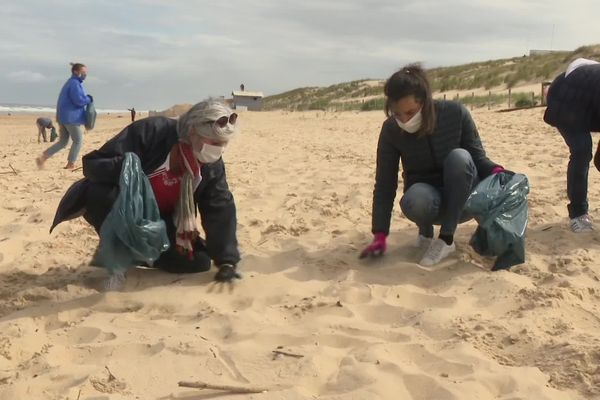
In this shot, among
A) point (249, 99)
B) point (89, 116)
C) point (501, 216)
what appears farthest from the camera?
point (249, 99)

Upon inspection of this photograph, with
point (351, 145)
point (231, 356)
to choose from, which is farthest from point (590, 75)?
point (351, 145)

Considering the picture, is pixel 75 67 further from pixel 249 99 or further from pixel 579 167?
pixel 249 99

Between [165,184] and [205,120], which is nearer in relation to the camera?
[205,120]

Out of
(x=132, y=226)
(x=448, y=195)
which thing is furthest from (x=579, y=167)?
(x=132, y=226)

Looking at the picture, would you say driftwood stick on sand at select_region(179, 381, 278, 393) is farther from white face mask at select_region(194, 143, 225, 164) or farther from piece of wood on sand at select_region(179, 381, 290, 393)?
white face mask at select_region(194, 143, 225, 164)

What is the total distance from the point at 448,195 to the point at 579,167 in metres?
1.02

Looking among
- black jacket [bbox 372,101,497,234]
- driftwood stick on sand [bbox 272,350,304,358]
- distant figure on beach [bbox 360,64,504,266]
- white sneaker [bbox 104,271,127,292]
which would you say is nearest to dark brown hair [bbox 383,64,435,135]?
distant figure on beach [bbox 360,64,504,266]

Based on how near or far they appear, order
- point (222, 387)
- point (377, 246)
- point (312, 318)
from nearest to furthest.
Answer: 1. point (222, 387)
2. point (312, 318)
3. point (377, 246)

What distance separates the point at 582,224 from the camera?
3.96 metres

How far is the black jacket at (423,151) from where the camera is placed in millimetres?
3568

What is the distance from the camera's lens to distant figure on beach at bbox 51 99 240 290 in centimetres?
320

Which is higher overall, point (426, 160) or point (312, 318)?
point (426, 160)

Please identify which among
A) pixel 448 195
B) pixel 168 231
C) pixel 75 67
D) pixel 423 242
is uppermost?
pixel 75 67

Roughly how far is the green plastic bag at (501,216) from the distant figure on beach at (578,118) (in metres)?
0.65
